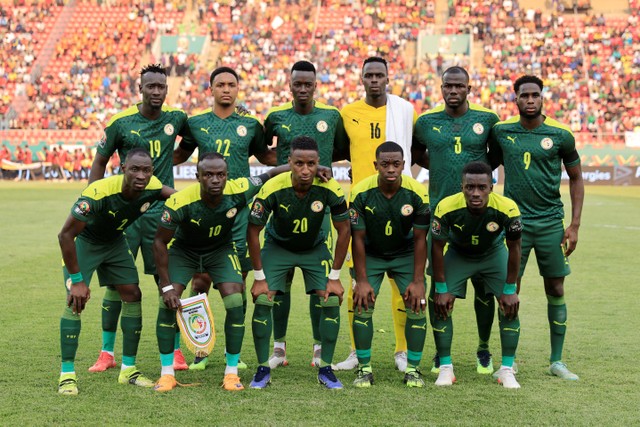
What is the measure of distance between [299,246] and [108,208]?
64.4 inches

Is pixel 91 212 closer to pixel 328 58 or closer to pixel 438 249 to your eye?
pixel 438 249

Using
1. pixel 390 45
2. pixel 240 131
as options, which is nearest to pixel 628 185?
pixel 390 45

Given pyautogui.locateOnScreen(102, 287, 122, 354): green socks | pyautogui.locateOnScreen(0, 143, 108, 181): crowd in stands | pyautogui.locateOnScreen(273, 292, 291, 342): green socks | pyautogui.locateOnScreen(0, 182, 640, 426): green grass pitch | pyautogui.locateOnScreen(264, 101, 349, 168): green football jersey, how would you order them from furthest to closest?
pyautogui.locateOnScreen(0, 143, 108, 181): crowd in stands < pyautogui.locateOnScreen(273, 292, 291, 342): green socks < pyautogui.locateOnScreen(264, 101, 349, 168): green football jersey < pyautogui.locateOnScreen(102, 287, 122, 354): green socks < pyautogui.locateOnScreen(0, 182, 640, 426): green grass pitch

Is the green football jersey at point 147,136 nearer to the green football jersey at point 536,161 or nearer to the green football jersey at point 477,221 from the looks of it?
the green football jersey at point 477,221

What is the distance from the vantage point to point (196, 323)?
→ 7.28 metres

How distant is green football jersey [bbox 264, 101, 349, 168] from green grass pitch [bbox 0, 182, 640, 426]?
77.7 inches

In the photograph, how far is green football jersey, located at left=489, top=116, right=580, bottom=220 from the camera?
7.77 m

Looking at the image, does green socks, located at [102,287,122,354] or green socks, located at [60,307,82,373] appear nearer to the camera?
green socks, located at [60,307,82,373]

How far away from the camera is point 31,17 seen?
48656 millimetres

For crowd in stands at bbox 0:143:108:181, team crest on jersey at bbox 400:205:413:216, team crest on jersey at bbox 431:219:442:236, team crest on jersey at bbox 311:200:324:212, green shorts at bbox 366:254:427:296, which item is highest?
team crest on jersey at bbox 311:200:324:212

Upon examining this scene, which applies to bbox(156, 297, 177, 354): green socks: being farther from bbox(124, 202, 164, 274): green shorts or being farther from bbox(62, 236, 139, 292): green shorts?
bbox(124, 202, 164, 274): green shorts

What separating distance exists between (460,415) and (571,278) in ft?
25.1

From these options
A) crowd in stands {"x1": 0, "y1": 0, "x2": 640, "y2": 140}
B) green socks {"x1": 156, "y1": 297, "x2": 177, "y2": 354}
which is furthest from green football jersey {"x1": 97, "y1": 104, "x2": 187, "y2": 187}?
crowd in stands {"x1": 0, "y1": 0, "x2": 640, "y2": 140}

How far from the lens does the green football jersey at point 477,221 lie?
7.27 metres
